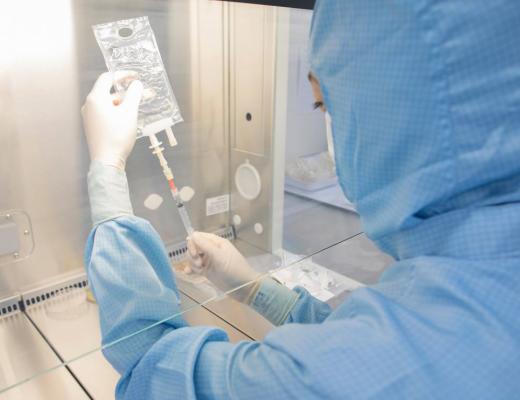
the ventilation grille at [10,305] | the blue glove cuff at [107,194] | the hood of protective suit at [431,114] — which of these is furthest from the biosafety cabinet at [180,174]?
the hood of protective suit at [431,114]

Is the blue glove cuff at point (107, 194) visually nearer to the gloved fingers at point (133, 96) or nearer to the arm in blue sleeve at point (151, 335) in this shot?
the arm in blue sleeve at point (151, 335)

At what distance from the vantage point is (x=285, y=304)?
94cm

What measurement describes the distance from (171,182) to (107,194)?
33 centimetres

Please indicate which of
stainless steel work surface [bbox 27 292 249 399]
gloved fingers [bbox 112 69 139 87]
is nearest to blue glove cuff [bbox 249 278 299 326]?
stainless steel work surface [bbox 27 292 249 399]

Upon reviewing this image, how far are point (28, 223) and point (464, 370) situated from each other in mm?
863

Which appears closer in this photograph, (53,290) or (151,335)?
(151,335)

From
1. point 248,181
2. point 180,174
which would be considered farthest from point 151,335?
point 248,181

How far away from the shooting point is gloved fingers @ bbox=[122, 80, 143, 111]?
91cm

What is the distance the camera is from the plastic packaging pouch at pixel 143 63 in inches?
37.1

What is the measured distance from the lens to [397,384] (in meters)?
0.44

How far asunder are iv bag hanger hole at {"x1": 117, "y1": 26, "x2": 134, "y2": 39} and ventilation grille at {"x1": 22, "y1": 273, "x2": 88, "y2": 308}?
53cm

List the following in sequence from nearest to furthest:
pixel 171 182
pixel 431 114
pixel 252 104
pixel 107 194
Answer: pixel 431 114, pixel 107 194, pixel 171 182, pixel 252 104

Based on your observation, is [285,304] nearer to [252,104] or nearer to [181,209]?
[181,209]

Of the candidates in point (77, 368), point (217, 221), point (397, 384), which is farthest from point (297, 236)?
point (397, 384)
